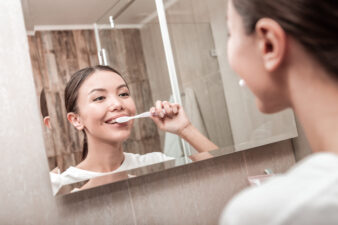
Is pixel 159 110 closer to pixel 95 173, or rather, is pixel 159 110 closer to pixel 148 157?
pixel 148 157

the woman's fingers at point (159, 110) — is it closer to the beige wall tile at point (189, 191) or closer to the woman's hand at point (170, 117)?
the woman's hand at point (170, 117)

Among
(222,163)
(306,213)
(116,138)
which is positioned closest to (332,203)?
(306,213)

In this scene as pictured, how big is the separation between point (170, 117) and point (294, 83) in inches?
24.0

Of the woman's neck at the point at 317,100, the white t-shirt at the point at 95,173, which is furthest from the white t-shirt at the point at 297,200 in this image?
the white t-shirt at the point at 95,173

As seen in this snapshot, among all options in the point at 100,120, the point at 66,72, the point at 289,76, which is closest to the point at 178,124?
the point at 100,120

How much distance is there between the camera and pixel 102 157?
37.2 inches

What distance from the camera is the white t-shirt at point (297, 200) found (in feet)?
1.04

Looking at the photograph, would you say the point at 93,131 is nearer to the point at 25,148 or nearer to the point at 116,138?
the point at 116,138

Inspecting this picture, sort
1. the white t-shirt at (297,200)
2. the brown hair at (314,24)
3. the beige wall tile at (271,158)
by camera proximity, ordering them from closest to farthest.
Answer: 1. the white t-shirt at (297,200)
2. the brown hair at (314,24)
3. the beige wall tile at (271,158)

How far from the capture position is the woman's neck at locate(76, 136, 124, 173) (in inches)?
36.5

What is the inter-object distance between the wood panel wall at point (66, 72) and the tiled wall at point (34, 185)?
0.03 metres

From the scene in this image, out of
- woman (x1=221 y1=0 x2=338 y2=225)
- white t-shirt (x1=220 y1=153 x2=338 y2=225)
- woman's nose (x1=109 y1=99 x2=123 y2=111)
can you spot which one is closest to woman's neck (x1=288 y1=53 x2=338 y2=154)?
woman (x1=221 y1=0 x2=338 y2=225)

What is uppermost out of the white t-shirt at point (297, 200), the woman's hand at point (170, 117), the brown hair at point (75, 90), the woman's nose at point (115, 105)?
the brown hair at point (75, 90)

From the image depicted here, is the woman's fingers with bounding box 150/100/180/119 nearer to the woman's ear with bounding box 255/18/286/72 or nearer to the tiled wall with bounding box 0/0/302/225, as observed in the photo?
the tiled wall with bounding box 0/0/302/225
